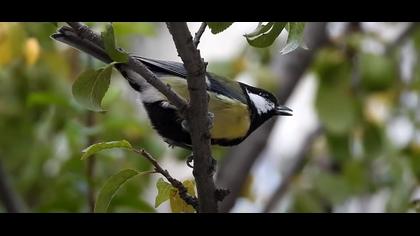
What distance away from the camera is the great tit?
210cm

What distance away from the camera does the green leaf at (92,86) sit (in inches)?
57.5

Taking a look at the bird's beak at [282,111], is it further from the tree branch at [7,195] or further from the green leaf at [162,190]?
the green leaf at [162,190]

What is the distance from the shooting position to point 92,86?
1470mm

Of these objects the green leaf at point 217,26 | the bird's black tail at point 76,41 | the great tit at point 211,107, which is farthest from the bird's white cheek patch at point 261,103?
the green leaf at point 217,26

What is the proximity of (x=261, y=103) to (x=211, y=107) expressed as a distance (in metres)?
0.29

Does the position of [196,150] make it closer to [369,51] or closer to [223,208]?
[223,208]

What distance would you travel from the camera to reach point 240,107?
2305mm

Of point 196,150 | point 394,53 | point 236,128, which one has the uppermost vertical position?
point 394,53

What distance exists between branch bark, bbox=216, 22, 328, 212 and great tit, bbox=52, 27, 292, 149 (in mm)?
1003

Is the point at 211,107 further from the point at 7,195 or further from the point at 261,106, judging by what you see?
the point at 7,195

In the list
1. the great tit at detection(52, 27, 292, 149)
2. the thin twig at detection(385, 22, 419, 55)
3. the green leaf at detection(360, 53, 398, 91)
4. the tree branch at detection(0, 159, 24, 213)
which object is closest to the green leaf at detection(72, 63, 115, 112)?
the great tit at detection(52, 27, 292, 149)

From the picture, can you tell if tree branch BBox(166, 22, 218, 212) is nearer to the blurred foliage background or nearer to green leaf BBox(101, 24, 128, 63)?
green leaf BBox(101, 24, 128, 63)
